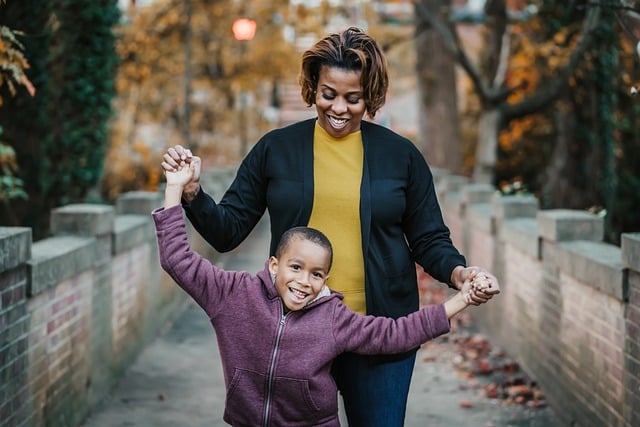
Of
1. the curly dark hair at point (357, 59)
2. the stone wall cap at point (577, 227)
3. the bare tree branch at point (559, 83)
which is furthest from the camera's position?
the bare tree branch at point (559, 83)

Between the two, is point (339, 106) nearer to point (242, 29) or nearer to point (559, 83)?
point (559, 83)

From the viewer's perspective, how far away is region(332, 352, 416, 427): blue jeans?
3.54 metres

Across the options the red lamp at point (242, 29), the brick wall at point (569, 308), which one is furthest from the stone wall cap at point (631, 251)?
the red lamp at point (242, 29)

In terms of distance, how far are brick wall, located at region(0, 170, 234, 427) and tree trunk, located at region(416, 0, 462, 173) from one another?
9438 mm

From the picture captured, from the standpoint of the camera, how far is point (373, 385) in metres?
3.56

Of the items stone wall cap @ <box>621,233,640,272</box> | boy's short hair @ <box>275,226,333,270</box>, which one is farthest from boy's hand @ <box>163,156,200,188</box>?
stone wall cap @ <box>621,233,640,272</box>

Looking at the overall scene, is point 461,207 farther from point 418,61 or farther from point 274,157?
point 274,157

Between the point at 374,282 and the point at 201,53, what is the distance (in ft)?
68.3

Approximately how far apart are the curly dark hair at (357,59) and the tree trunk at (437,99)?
46.1 ft

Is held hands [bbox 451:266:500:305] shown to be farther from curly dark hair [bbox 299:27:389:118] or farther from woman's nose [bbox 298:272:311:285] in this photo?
curly dark hair [bbox 299:27:389:118]

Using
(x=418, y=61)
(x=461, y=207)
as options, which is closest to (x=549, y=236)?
(x=461, y=207)

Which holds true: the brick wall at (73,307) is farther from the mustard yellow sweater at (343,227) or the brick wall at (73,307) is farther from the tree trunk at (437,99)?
the tree trunk at (437,99)

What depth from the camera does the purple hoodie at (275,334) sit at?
336 centimetres

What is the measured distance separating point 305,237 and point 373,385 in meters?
0.62
